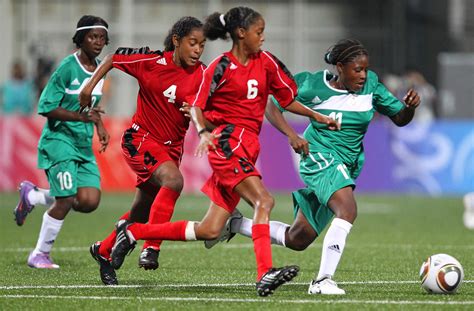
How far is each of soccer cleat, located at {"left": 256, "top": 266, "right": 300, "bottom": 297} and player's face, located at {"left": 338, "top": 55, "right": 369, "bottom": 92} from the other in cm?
190

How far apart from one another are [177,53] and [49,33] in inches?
821

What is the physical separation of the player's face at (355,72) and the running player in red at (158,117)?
1.16m

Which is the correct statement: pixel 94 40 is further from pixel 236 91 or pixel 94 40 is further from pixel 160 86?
pixel 236 91

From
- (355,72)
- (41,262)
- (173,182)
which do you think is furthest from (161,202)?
(41,262)

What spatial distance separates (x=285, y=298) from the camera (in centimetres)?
826

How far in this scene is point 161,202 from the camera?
30.6 ft

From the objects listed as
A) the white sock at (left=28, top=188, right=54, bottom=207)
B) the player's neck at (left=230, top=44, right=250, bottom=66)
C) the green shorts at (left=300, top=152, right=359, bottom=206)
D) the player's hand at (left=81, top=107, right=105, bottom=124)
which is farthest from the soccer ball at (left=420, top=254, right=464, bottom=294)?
the white sock at (left=28, top=188, right=54, bottom=207)

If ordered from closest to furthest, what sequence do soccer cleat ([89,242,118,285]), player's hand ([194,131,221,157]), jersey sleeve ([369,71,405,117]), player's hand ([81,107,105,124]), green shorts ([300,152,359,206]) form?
player's hand ([194,131,221,157])
green shorts ([300,152,359,206])
soccer cleat ([89,242,118,285])
jersey sleeve ([369,71,405,117])
player's hand ([81,107,105,124])

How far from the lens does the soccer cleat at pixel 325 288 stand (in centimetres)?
845

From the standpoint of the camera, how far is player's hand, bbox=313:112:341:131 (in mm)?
8781

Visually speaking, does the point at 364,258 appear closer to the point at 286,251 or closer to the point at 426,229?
the point at 286,251

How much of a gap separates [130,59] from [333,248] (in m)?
2.35

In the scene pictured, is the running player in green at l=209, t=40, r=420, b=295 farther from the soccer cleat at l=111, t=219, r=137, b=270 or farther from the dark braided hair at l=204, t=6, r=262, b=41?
the soccer cleat at l=111, t=219, r=137, b=270

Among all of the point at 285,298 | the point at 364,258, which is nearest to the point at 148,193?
the point at 285,298
